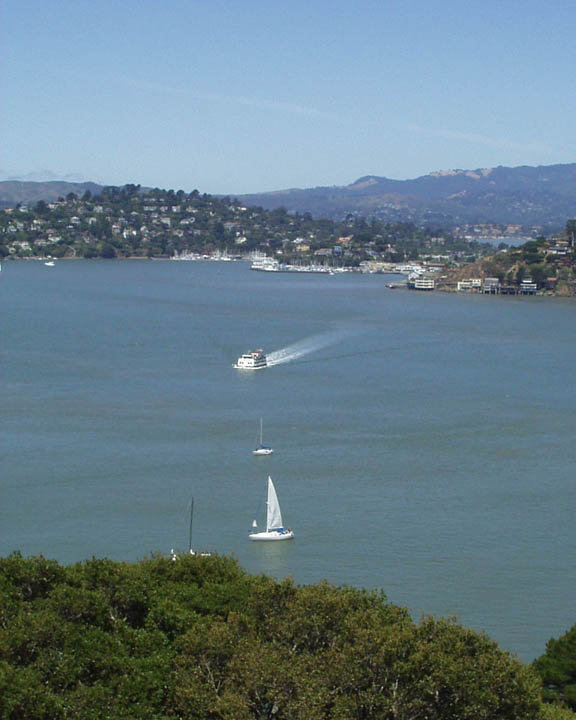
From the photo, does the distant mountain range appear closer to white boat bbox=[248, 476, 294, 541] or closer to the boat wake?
the boat wake

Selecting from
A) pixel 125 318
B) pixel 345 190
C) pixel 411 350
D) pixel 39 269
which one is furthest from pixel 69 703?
pixel 345 190

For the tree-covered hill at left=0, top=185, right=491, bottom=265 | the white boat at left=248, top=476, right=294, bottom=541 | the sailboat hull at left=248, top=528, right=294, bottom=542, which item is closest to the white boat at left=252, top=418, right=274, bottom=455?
the white boat at left=248, top=476, right=294, bottom=541

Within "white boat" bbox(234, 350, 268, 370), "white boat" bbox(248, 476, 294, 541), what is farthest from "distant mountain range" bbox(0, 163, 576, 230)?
"white boat" bbox(248, 476, 294, 541)

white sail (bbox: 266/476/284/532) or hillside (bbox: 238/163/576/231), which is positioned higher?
hillside (bbox: 238/163/576/231)

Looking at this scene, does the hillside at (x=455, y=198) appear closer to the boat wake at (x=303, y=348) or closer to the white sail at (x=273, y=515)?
the boat wake at (x=303, y=348)

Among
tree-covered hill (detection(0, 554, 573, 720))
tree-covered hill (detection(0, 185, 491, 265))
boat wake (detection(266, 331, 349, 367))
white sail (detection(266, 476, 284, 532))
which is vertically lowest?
white sail (detection(266, 476, 284, 532))

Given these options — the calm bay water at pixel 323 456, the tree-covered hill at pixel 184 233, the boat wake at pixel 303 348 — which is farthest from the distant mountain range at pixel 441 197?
the calm bay water at pixel 323 456

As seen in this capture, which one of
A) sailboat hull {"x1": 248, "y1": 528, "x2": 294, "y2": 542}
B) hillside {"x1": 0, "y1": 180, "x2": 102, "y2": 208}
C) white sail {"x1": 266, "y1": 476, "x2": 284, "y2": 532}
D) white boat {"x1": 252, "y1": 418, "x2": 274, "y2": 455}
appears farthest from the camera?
hillside {"x1": 0, "y1": 180, "x2": 102, "y2": 208}

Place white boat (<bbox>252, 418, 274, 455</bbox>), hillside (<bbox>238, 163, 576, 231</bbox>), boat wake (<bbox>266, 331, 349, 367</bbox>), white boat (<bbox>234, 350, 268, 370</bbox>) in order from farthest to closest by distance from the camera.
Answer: hillside (<bbox>238, 163, 576, 231</bbox>) < boat wake (<bbox>266, 331, 349, 367</bbox>) < white boat (<bbox>234, 350, 268, 370</bbox>) < white boat (<bbox>252, 418, 274, 455</bbox>)

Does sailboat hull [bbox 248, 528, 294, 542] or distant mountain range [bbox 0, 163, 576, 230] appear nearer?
sailboat hull [bbox 248, 528, 294, 542]
